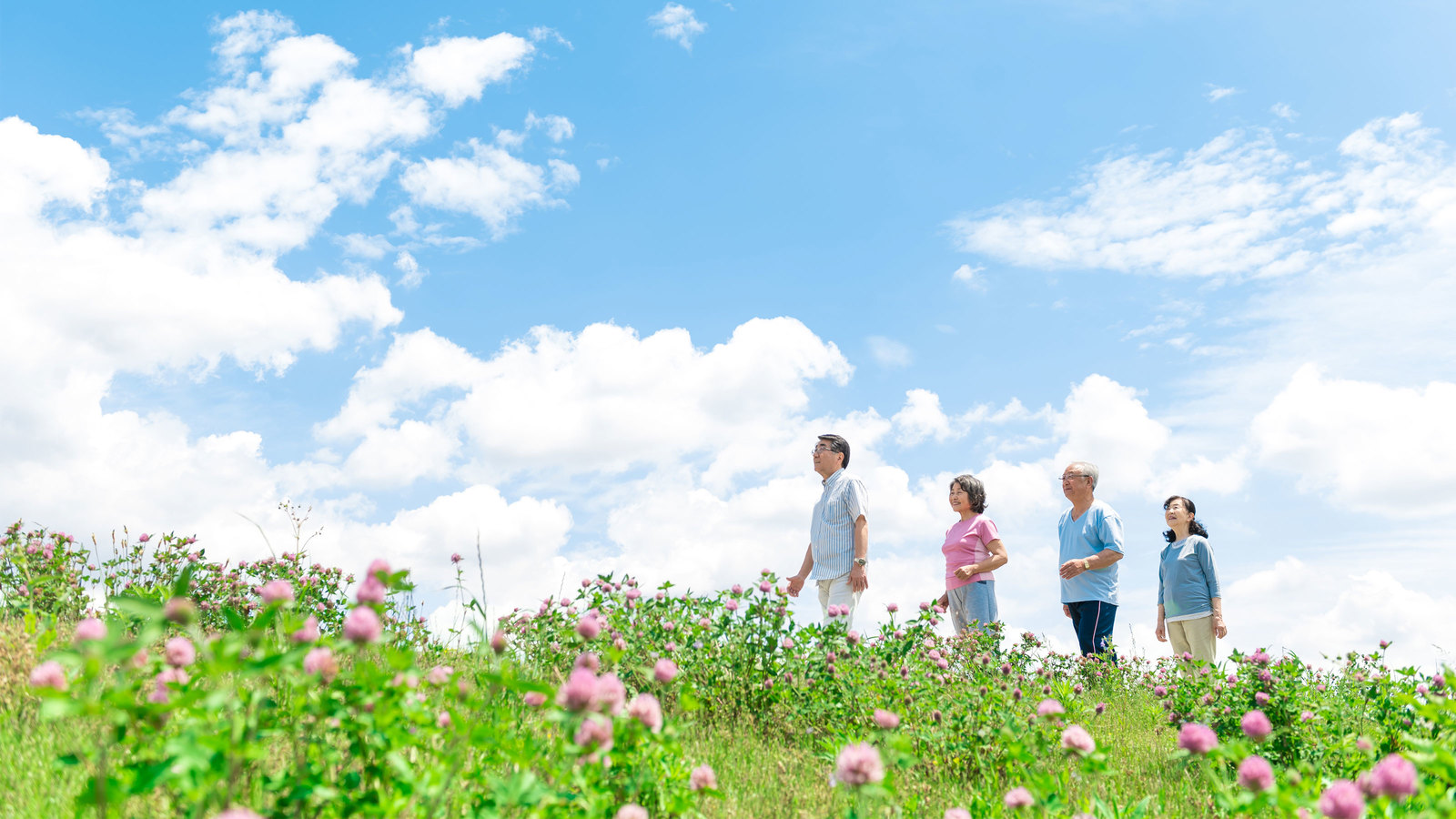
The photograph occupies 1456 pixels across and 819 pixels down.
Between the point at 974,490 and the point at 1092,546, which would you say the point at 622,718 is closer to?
the point at 974,490

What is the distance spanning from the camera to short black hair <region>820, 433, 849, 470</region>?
755 centimetres

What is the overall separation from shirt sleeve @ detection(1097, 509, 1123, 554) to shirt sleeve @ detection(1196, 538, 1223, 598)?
0.70 m

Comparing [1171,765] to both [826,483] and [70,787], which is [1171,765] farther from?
[70,787]

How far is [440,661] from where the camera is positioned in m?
5.81

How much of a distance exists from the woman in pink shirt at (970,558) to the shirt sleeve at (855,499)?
→ 3.42 ft

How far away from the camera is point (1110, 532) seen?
7.85m

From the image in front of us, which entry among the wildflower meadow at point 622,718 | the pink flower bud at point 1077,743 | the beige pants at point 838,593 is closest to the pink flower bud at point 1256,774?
the wildflower meadow at point 622,718

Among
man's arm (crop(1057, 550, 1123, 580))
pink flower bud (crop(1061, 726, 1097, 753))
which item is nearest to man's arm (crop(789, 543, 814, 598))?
man's arm (crop(1057, 550, 1123, 580))

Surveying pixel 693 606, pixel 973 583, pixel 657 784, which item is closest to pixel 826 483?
pixel 973 583

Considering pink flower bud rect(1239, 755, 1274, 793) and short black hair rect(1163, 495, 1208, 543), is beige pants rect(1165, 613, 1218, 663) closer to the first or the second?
short black hair rect(1163, 495, 1208, 543)

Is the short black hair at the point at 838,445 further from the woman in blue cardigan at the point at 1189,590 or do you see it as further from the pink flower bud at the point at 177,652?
the pink flower bud at the point at 177,652

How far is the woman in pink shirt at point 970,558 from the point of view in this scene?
7414 mm

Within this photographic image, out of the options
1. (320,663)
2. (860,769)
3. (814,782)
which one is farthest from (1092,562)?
(320,663)

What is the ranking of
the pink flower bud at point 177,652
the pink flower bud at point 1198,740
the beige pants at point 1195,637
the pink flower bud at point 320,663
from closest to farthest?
1. the pink flower bud at point 320,663
2. the pink flower bud at point 177,652
3. the pink flower bud at point 1198,740
4. the beige pants at point 1195,637
